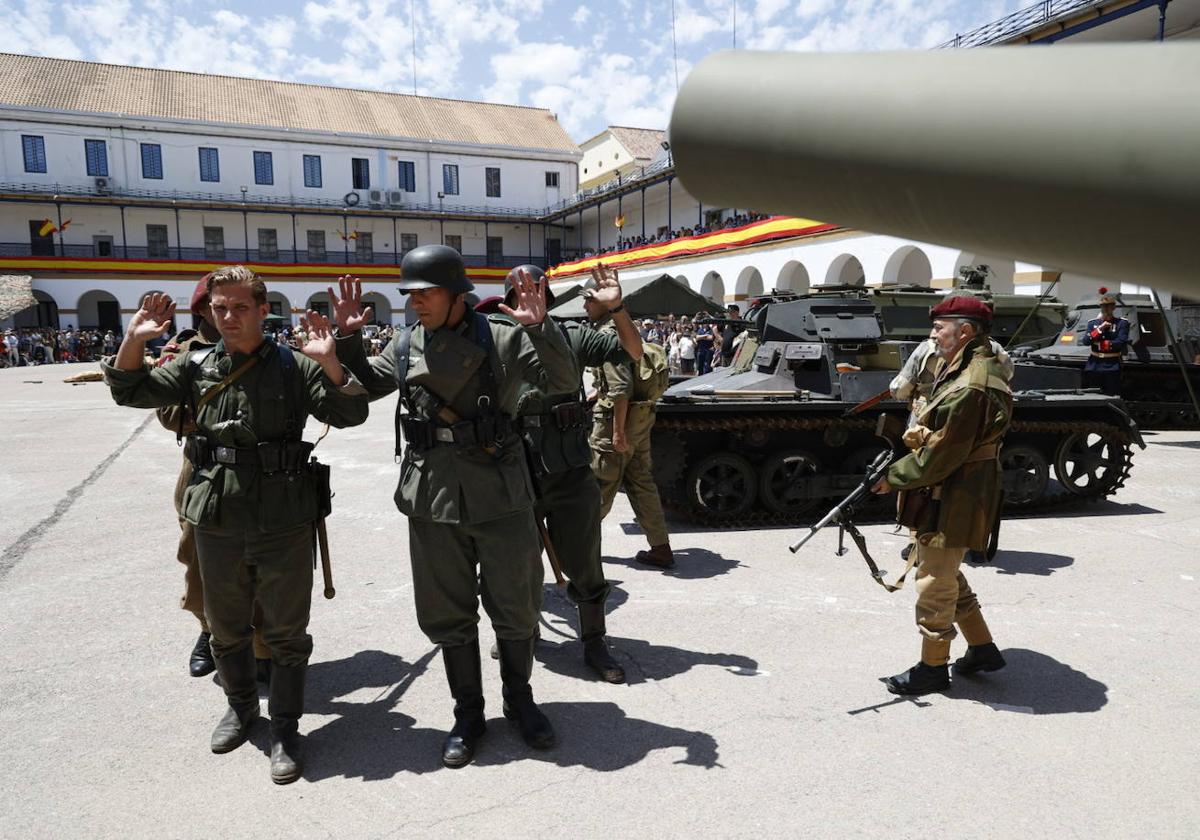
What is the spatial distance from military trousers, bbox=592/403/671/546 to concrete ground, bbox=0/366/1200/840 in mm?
385

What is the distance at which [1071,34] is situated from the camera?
1709 cm

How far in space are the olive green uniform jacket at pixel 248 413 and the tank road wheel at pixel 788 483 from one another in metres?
4.53

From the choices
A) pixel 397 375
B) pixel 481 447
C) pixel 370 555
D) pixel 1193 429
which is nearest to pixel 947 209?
pixel 481 447

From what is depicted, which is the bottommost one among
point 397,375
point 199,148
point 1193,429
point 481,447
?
point 1193,429

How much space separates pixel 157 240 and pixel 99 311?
15.7ft

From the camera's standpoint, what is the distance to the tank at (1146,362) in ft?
41.5

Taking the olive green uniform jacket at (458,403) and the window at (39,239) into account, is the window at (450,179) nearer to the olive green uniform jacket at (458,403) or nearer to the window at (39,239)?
the window at (39,239)

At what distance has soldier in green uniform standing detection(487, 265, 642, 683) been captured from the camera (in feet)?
13.5

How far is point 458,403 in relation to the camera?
324 centimetres

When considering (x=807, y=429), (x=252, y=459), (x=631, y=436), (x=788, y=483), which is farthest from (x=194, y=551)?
(x=807, y=429)

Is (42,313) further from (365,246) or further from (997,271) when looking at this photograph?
(997,271)

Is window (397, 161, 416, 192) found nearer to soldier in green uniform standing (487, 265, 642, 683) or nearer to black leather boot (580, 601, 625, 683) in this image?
soldier in green uniform standing (487, 265, 642, 683)

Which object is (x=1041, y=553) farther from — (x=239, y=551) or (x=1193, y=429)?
(x=1193, y=429)

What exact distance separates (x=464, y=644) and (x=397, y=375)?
3.51 ft
